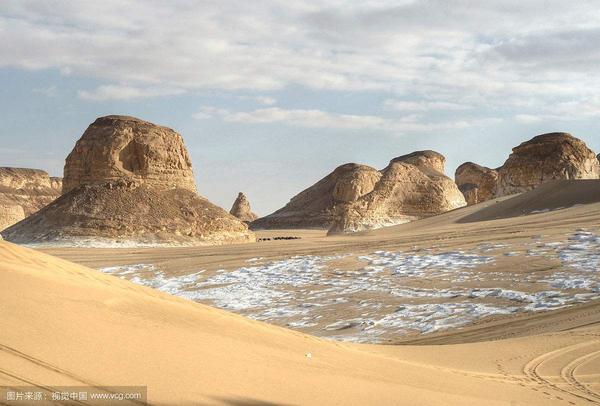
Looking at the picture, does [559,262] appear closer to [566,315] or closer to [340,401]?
[566,315]

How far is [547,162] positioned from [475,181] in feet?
117

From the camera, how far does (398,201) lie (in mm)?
46406

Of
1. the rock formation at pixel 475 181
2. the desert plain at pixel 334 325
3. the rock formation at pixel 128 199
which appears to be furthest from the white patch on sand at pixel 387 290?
the rock formation at pixel 475 181

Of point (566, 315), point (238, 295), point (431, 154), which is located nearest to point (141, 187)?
point (238, 295)

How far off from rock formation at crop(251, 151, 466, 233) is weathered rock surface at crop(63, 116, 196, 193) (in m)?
9.39

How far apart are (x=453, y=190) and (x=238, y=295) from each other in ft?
131

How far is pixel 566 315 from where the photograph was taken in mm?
10047

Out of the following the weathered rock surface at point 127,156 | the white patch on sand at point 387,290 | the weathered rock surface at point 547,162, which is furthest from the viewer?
the weathered rock surface at point 547,162

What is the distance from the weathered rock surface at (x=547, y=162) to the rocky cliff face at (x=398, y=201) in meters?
7.17

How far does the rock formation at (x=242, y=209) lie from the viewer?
71.3 m

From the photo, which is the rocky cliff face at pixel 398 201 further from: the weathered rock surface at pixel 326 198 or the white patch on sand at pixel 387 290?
the white patch on sand at pixel 387 290

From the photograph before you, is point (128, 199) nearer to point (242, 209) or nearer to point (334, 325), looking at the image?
point (334, 325)

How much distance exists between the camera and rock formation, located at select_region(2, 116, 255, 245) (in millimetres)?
31703

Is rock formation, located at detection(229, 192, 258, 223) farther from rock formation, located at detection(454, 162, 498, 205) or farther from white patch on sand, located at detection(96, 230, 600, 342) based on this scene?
white patch on sand, located at detection(96, 230, 600, 342)
